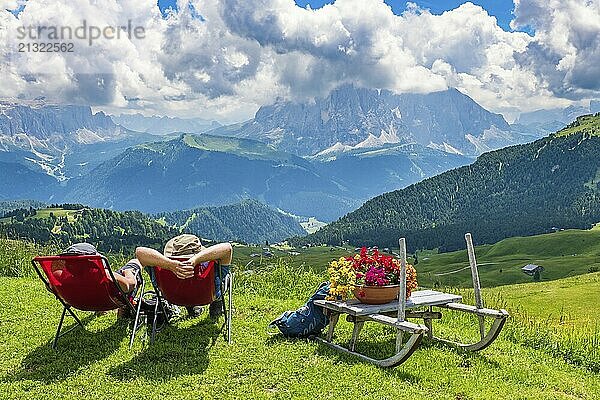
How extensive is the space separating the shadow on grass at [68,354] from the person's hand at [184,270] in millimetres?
1740

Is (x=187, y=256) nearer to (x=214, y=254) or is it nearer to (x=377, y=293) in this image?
(x=214, y=254)

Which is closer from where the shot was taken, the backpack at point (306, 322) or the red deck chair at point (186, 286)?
the red deck chair at point (186, 286)

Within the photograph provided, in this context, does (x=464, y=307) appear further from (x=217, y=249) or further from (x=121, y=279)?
(x=121, y=279)

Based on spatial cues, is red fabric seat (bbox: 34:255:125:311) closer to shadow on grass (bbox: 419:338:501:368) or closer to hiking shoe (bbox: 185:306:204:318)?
hiking shoe (bbox: 185:306:204:318)

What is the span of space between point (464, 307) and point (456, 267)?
133640 mm

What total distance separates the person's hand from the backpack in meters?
2.03

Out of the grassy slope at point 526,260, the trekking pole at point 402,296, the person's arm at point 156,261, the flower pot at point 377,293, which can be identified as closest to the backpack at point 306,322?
the flower pot at point 377,293

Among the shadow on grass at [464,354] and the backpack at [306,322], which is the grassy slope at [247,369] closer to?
the shadow on grass at [464,354]

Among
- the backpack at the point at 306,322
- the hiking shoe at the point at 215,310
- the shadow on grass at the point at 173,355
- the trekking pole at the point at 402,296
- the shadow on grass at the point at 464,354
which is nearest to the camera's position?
the shadow on grass at the point at 173,355

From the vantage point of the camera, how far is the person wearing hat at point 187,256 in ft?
Result: 29.9

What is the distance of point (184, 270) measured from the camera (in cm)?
923

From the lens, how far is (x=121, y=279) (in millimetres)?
9898

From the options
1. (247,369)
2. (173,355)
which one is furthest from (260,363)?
(173,355)

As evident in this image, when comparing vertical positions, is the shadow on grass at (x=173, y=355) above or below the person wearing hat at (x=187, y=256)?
below
